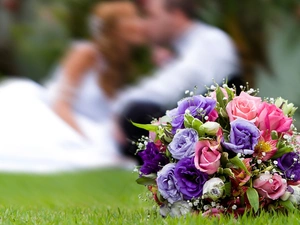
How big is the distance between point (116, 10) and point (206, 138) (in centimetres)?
731

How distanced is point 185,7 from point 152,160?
21.5 feet

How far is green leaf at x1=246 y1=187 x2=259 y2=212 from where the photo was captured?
2.39m

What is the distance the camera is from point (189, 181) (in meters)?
2.49

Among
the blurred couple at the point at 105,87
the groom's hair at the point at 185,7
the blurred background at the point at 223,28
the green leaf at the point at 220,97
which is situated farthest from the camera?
the groom's hair at the point at 185,7

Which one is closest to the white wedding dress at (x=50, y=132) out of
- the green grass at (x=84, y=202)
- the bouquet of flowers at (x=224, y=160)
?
the green grass at (x=84, y=202)

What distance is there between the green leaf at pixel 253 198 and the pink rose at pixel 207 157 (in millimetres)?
143

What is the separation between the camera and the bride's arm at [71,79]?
30.0 ft

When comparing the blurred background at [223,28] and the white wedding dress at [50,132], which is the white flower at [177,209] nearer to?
the blurred background at [223,28]

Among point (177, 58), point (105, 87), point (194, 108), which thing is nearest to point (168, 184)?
point (194, 108)

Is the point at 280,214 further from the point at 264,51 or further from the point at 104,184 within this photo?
the point at 264,51

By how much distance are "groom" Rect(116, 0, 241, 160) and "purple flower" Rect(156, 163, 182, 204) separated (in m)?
4.51

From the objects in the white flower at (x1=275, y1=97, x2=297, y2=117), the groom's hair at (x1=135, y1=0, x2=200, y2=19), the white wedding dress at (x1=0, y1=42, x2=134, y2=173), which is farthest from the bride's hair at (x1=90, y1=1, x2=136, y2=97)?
the white flower at (x1=275, y1=97, x2=297, y2=117)

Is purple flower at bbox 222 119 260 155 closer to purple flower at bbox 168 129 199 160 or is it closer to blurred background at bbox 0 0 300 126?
purple flower at bbox 168 129 199 160

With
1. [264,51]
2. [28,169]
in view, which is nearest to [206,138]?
[28,169]
